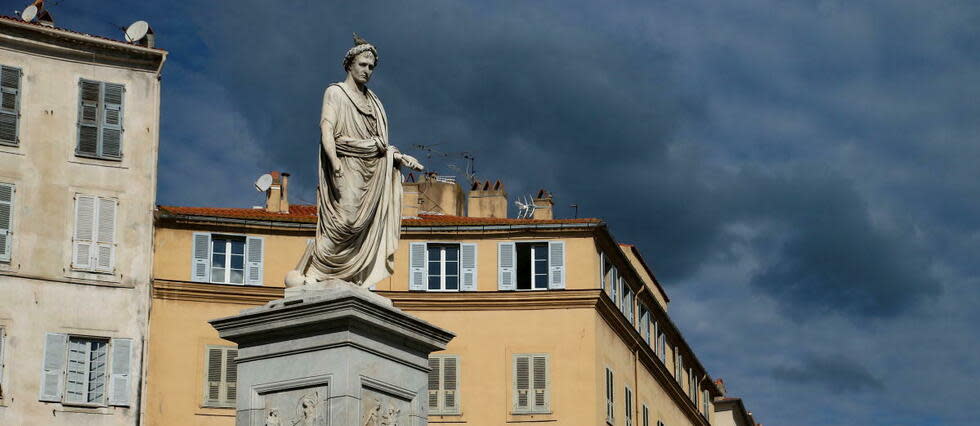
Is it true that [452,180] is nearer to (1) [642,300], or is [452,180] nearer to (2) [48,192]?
(1) [642,300]

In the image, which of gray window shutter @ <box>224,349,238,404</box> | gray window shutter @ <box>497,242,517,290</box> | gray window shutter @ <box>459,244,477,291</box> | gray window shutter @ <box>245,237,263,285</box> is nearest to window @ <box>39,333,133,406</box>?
gray window shutter @ <box>224,349,238,404</box>

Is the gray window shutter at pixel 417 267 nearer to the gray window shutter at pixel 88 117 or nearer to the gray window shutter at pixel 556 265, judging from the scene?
the gray window shutter at pixel 556 265

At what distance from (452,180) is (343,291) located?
43.4 m

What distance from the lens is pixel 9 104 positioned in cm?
4506

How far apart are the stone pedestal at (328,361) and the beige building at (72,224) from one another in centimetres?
2980

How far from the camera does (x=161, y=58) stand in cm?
4728

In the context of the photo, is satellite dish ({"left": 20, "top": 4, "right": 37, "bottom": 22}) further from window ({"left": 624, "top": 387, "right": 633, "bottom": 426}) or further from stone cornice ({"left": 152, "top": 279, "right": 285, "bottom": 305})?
window ({"left": 624, "top": 387, "right": 633, "bottom": 426})

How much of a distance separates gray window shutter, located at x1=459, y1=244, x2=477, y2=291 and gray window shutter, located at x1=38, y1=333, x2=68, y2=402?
12109 mm

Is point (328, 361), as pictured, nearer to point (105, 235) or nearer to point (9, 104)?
point (105, 235)

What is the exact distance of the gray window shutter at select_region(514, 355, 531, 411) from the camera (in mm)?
49500

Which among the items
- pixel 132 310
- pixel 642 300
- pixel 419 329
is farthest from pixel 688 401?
pixel 419 329

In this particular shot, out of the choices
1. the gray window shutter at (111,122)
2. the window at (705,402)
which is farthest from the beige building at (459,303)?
the window at (705,402)

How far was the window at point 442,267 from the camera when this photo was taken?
165ft

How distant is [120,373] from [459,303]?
10.3 metres
